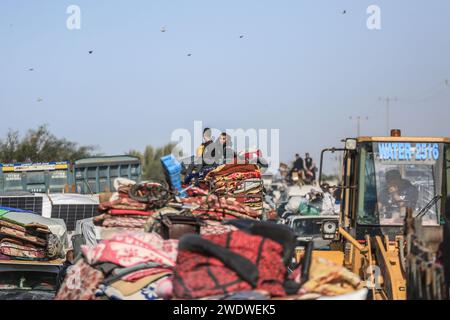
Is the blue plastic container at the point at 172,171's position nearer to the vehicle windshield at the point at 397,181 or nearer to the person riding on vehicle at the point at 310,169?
the vehicle windshield at the point at 397,181

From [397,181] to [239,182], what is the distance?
7.20ft

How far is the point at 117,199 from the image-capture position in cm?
743

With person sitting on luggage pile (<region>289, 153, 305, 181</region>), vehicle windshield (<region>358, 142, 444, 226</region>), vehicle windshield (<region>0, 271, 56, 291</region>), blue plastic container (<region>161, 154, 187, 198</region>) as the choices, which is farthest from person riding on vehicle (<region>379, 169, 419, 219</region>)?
person sitting on luggage pile (<region>289, 153, 305, 181</region>)

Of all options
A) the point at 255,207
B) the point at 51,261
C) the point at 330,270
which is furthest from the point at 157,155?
the point at 330,270

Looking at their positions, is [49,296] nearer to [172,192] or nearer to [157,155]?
[172,192]

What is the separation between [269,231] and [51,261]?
7.21m

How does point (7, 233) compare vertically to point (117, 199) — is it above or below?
below

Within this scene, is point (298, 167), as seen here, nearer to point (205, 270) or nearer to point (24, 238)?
point (24, 238)

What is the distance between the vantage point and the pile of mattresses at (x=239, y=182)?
9.33 m

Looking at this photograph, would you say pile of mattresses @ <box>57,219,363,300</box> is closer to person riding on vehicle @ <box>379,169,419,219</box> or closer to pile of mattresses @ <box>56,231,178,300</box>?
pile of mattresses @ <box>56,231,178,300</box>

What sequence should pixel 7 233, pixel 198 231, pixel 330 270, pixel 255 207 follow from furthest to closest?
pixel 7 233, pixel 255 207, pixel 198 231, pixel 330 270

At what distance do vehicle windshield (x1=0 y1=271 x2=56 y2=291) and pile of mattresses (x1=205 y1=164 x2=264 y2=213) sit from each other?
384 cm
